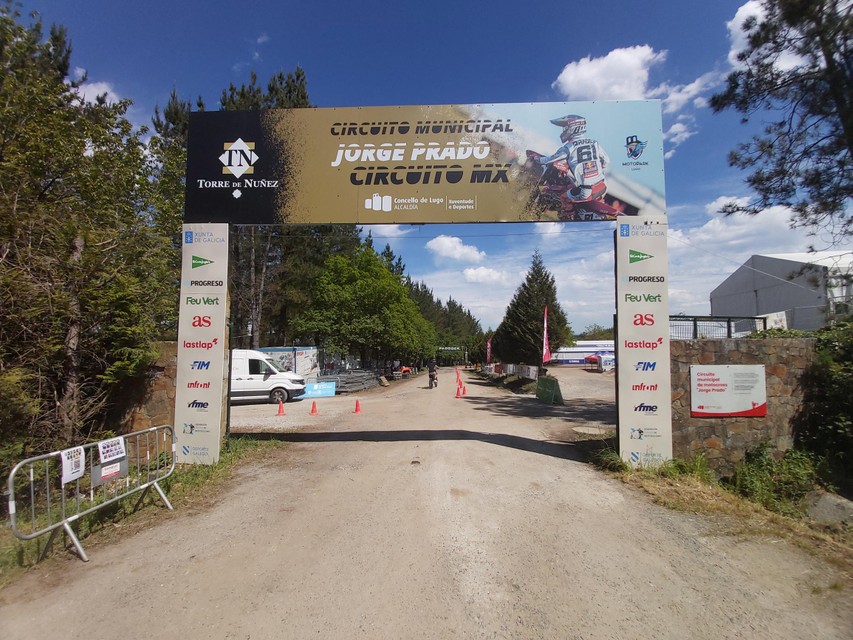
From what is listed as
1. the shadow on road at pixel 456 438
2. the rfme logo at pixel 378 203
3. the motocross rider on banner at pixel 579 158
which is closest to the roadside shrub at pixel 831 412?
the shadow on road at pixel 456 438

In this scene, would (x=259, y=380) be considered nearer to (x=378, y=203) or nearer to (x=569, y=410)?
(x=569, y=410)

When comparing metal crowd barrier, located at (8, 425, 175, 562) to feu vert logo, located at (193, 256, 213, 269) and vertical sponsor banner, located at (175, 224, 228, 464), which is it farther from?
feu vert logo, located at (193, 256, 213, 269)

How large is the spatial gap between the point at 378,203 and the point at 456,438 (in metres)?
5.36

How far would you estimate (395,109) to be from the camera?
8.88 meters

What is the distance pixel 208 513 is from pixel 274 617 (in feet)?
9.54

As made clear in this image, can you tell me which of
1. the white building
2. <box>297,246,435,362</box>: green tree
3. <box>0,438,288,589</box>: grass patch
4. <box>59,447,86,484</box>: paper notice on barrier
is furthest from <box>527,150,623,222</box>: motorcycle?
<box>297,246,435,362</box>: green tree

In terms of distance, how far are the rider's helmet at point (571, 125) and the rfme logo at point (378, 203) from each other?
3.47 m

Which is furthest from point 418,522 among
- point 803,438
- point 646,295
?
point 803,438

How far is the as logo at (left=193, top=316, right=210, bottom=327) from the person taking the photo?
8469 mm

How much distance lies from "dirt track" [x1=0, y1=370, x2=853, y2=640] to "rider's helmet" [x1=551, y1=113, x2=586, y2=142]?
20.0 ft

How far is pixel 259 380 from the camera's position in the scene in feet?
67.3

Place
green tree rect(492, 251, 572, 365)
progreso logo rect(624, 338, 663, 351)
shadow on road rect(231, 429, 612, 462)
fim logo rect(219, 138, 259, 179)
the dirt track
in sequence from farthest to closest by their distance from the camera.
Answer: green tree rect(492, 251, 572, 365) → shadow on road rect(231, 429, 612, 462) → fim logo rect(219, 138, 259, 179) → progreso logo rect(624, 338, 663, 351) → the dirt track

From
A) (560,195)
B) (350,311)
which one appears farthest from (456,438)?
(350,311)

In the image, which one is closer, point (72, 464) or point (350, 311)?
point (72, 464)
